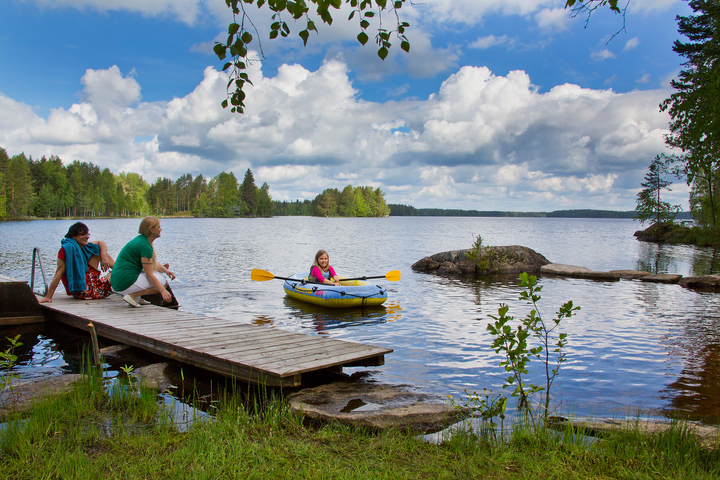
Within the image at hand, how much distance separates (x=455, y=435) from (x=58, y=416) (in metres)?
3.87

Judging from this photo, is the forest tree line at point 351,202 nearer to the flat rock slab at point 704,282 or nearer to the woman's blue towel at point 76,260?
the flat rock slab at point 704,282

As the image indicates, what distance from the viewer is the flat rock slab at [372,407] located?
472 centimetres

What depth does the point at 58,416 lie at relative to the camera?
175 inches

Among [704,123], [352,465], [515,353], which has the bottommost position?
[352,465]

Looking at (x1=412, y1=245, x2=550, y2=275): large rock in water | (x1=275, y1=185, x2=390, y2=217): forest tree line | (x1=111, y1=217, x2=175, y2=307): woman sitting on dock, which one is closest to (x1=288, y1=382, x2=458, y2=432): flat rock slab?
(x1=111, y1=217, x2=175, y2=307): woman sitting on dock

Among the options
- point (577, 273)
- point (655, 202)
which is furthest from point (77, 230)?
point (655, 202)

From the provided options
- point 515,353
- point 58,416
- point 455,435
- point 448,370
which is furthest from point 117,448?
point 448,370

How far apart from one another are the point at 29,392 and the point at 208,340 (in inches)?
91.2

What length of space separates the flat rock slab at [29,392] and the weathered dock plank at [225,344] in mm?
1462

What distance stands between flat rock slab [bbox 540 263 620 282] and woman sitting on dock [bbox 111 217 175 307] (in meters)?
18.7

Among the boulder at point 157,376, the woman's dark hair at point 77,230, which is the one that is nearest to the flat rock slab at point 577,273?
the boulder at point 157,376

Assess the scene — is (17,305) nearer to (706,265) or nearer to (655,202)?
(706,265)

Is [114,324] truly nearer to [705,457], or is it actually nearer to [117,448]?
[117,448]

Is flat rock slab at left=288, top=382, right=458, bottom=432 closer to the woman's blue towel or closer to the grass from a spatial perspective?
the grass
